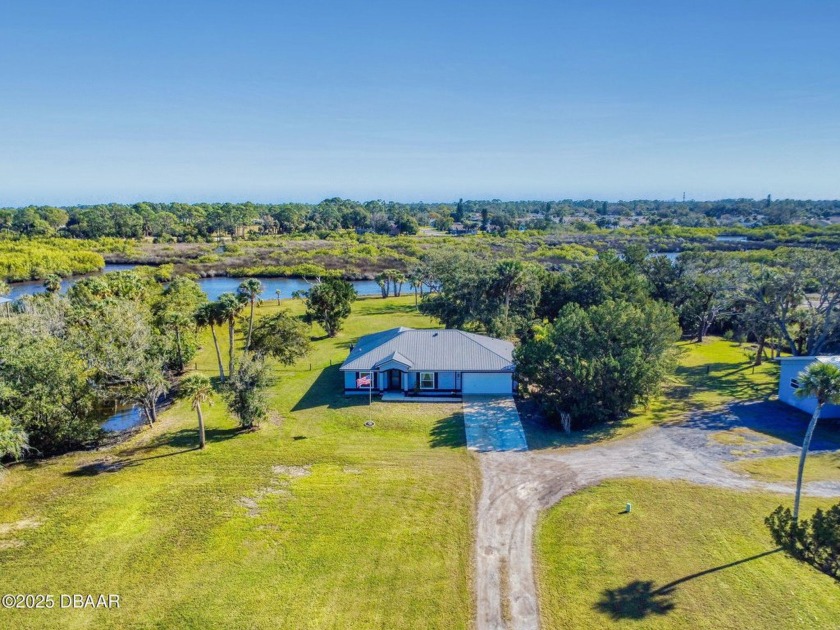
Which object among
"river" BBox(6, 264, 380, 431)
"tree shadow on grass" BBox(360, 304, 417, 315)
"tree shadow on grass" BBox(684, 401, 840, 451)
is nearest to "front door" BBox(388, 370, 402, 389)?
"tree shadow on grass" BBox(684, 401, 840, 451)

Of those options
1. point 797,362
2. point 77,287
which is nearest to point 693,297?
point 797,362

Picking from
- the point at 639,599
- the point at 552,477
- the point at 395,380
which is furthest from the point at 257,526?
the point at 395,380

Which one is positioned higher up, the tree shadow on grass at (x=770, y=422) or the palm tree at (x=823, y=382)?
the palm tree at (x=823, y=382)

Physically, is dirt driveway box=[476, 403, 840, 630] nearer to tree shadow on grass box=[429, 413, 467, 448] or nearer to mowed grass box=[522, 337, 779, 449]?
mowed grass box=[522, 337, 779, 449]

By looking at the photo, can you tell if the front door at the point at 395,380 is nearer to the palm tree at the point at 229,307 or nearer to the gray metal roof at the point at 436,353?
the gray metal roof at the point at 436,353

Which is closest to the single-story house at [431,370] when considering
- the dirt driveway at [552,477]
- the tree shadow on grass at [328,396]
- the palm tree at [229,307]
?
the tree shadow on grass at [328,396]

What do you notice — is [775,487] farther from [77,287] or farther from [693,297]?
[77,287]

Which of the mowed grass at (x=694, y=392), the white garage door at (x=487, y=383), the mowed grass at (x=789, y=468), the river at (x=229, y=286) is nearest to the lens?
the mowed grass at (x=789, y=468)

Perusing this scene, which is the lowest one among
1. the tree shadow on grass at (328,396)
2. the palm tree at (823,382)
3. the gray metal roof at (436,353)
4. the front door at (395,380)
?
the tree shadow on grass at (328,396)
